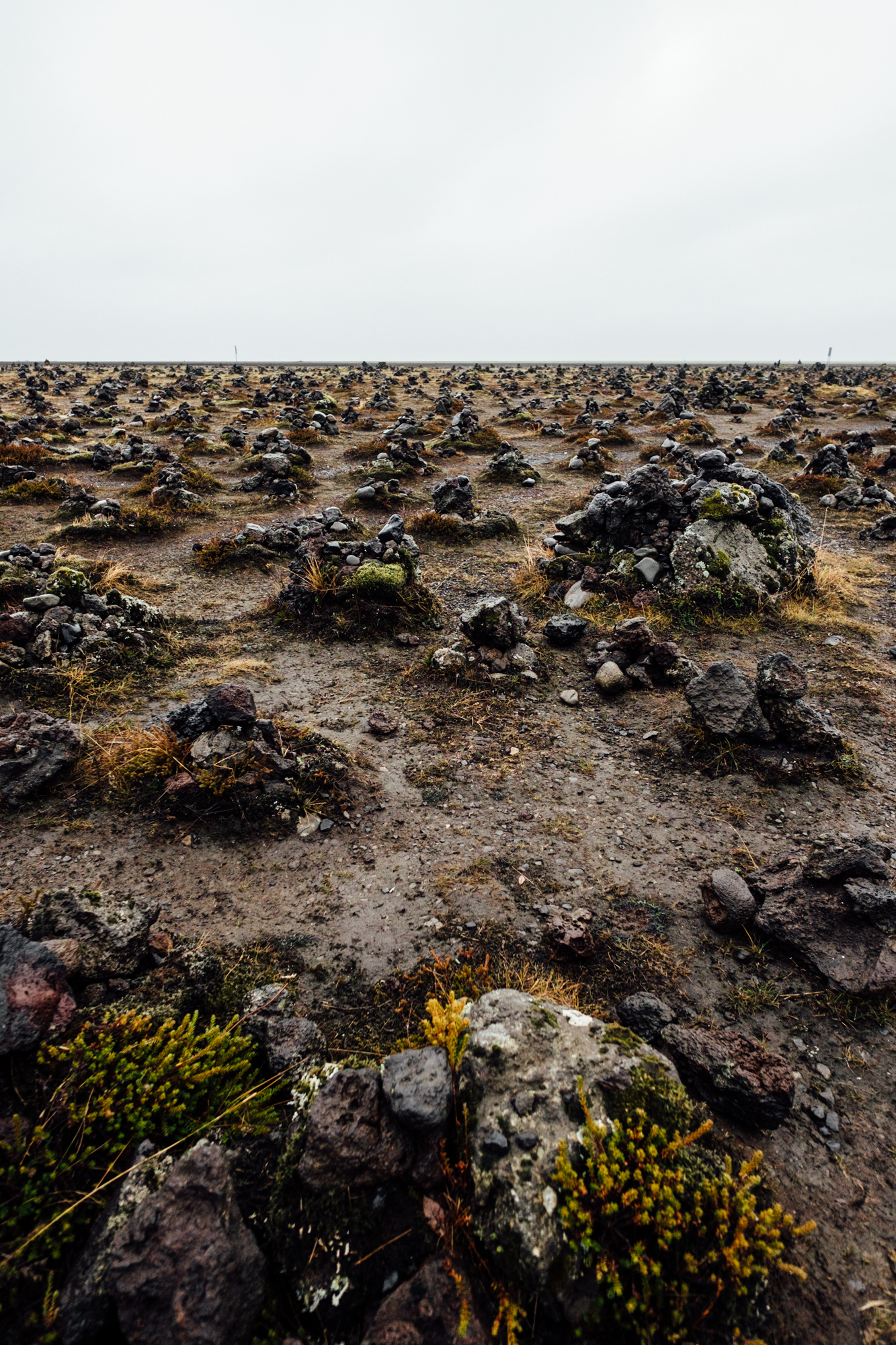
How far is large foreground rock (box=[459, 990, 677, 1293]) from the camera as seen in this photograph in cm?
220

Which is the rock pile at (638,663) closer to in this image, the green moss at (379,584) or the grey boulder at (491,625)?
the grey boulder at (491,625)

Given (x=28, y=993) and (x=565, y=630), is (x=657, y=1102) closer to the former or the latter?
(x=28, y=993)

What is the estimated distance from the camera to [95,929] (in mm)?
3350

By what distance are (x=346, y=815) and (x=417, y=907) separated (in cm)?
118

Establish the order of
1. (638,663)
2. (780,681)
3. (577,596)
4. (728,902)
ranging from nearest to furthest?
1. (728,902)
2. (780,681)
3. (638,663)
4. (577,596)

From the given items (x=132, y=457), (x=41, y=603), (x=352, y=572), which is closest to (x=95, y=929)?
(x=41, y=603)

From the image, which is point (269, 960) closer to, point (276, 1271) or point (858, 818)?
point (276, 1271)

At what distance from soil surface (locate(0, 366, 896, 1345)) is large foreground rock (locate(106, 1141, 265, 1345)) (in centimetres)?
131

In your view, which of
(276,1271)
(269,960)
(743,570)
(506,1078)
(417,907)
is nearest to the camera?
(276,1271)

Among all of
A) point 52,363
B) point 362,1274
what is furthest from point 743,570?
point 52,363

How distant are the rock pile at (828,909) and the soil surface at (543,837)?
145 mm

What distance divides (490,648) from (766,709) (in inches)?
129

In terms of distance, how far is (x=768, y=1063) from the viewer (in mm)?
2881

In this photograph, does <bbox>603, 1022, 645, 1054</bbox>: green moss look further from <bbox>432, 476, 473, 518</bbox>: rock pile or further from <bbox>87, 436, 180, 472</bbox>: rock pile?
<bbox>87, 436, 180, 472</bbox>: rock pile
